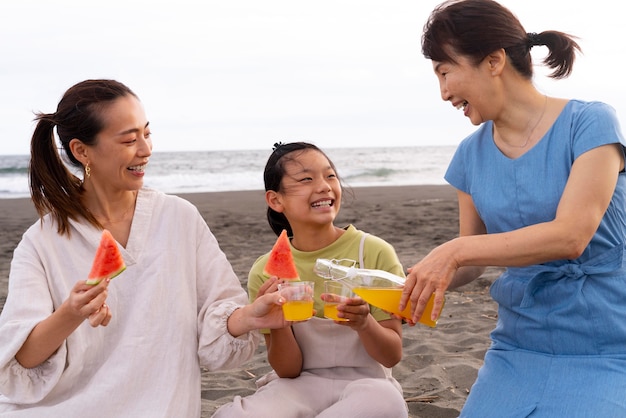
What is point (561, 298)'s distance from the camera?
279cm

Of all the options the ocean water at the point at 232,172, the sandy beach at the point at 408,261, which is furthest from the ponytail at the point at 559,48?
the ocean water at the point at 232,172

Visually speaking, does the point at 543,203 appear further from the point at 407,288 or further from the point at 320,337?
the point at 320,337

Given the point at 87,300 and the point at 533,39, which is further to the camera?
the point at 533,39

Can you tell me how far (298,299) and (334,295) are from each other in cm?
14

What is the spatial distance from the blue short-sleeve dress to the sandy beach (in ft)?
4.01

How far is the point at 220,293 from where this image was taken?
3199 millimetres

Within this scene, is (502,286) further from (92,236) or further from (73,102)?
(73,102)

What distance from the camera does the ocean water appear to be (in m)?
22.5

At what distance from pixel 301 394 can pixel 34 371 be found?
3.63ft

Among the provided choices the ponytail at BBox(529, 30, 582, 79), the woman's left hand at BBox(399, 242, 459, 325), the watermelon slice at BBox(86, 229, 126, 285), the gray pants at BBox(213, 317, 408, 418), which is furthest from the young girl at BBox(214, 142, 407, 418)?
the ponytail at BBox(529, 30, 582, 79)

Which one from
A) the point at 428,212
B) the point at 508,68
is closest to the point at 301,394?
the point at 508,68

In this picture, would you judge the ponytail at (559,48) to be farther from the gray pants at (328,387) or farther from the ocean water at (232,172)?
the ocean water at (232,172)

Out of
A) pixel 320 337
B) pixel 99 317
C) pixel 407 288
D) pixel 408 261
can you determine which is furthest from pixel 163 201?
pixel 408 261

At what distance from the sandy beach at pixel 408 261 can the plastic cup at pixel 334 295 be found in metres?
1.33
